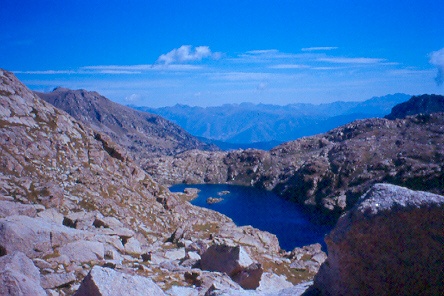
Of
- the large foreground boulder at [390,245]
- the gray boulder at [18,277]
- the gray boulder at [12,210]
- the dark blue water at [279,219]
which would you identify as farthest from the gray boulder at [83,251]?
the dark blue water at [279,219]

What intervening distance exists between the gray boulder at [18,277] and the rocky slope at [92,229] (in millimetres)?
40

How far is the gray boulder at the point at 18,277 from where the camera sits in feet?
38.2

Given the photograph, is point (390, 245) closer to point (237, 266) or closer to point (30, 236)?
point (237, 266)

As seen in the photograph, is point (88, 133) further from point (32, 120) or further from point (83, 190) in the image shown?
point (83, 190)

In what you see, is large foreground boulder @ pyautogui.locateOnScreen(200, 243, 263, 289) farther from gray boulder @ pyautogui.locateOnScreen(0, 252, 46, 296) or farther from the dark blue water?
the dark blue water

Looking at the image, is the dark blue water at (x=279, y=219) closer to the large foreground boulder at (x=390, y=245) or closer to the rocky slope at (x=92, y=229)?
the rocky slope at (x=92, y=229)

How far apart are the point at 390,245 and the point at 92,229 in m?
28.1

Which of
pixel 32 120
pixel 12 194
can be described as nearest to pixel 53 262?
pixel 12 194

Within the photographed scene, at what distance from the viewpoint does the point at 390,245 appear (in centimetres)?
1132

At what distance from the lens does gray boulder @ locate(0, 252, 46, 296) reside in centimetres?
1164

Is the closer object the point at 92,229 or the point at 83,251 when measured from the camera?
the point at 83,251

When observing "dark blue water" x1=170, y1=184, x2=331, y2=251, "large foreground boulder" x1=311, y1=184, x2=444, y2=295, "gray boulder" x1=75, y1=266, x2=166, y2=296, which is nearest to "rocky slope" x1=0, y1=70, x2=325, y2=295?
"gray boulder" x1=75, y1=266, x2=166, y2=296

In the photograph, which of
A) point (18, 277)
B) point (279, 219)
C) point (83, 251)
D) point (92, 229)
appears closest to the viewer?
point (18, 277)

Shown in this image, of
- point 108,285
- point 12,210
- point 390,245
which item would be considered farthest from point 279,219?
point 108,285
